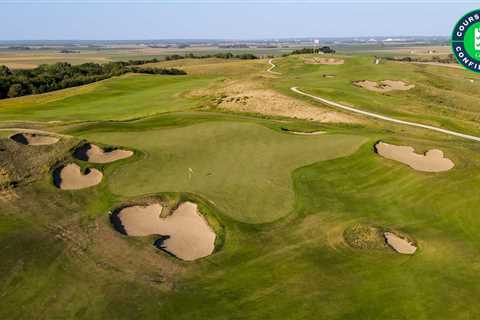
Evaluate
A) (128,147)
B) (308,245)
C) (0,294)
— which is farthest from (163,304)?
(128,147)

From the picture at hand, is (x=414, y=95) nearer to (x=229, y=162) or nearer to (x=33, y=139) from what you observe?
(x=229, y=162)

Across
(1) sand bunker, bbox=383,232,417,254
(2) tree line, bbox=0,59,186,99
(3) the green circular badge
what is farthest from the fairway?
(2) tree line, bbox=0,59,186,99

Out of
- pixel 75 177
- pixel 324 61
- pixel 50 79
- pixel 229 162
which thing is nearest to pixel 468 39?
pixel 229 162

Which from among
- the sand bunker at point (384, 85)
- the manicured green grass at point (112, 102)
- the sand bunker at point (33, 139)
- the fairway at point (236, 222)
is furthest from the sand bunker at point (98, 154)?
the sand bunker at point (384, 85)

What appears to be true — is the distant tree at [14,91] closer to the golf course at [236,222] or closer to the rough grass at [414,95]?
the golf course at [236,222]

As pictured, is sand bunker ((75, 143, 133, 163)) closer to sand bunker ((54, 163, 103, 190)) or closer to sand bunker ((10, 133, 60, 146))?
sand bunker ((54, 163, 103, 190))

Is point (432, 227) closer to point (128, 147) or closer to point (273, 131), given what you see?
point (273, 131)
